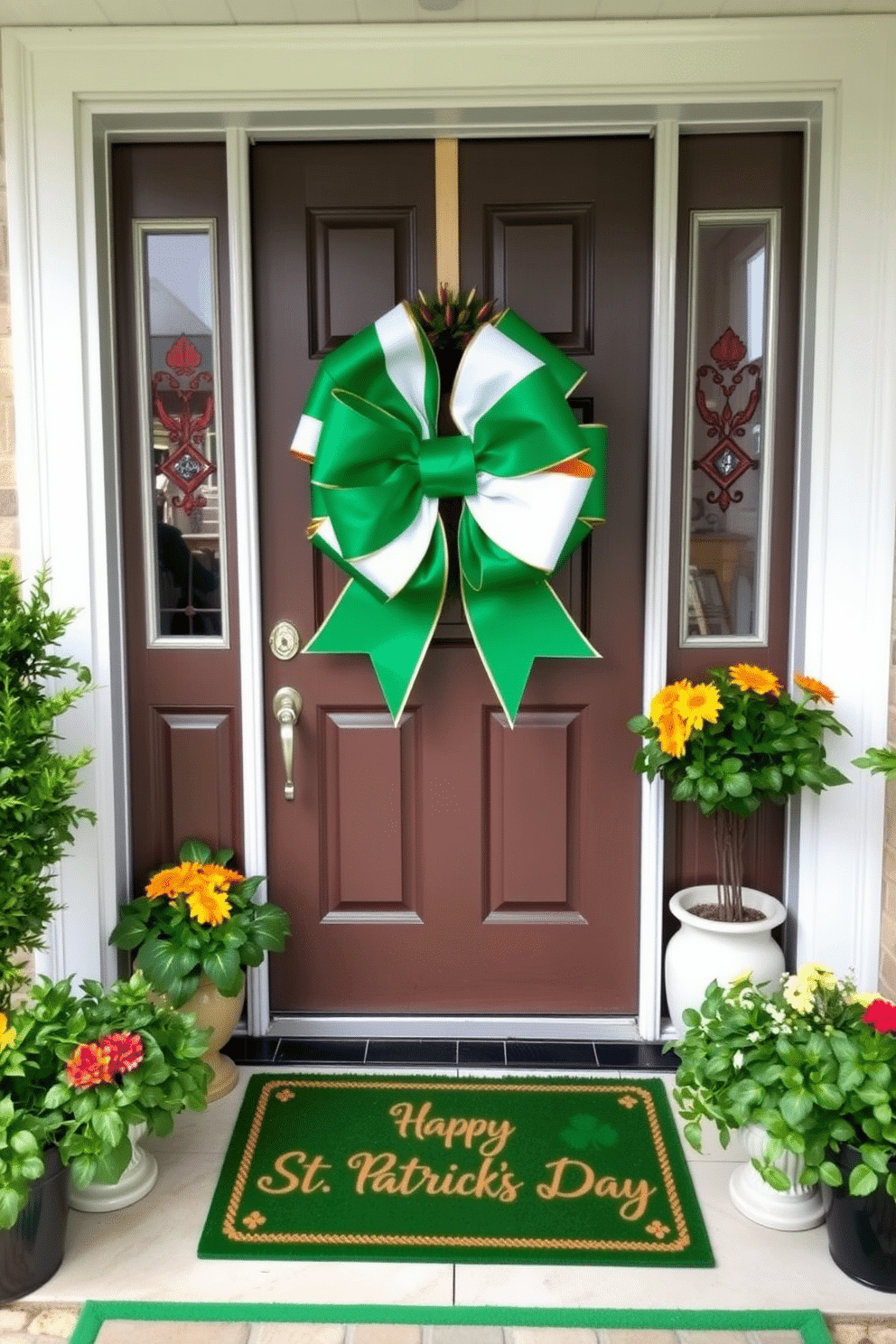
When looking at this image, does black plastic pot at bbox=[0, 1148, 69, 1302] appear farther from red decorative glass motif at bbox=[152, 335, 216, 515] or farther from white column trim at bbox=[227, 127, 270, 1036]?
red decorative glass motif at bbox=[152, 335, 216, 515]

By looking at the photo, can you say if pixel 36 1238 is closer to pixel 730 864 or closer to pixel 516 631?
pixel 516 631

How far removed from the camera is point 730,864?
2.45 meters

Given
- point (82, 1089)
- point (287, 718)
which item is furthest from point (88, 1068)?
point (287, 718)

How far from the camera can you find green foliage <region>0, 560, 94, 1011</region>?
1942 mm

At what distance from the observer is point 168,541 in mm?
2508

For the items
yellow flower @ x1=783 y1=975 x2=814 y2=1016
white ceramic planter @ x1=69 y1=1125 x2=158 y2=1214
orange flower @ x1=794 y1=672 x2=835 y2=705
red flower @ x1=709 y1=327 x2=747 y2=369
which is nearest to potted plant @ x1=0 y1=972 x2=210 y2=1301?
white ceramic planter @ x1=69 y1=1125 x2=158 y2=1214

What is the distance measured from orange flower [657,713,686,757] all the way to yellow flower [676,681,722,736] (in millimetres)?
13

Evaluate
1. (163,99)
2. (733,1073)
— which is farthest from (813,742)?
(163,99)

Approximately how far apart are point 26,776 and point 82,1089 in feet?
Answer: 1.79

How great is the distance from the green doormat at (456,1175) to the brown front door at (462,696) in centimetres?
32

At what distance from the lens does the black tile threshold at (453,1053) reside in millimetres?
2471

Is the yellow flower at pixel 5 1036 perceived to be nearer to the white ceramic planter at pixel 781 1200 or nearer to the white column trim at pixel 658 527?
the white ceramic planter at pixel 781 1200

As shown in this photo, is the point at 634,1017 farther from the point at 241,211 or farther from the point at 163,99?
the point at 163,99

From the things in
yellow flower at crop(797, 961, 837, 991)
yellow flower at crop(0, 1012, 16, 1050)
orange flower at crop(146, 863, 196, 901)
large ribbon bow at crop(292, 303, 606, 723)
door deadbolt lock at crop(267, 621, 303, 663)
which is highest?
large ribbon bow at crop(292, 303, 606, 723)
